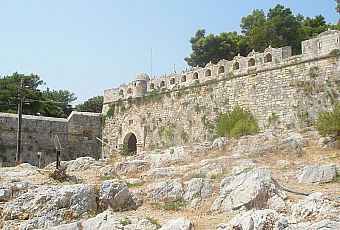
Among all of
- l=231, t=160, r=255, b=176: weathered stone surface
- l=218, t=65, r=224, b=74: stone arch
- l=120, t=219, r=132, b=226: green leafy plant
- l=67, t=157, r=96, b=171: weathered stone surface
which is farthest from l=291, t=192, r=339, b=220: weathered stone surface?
l=218, t=65, r=224, b=74: stone arch

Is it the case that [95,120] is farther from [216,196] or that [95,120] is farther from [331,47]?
[216,196]

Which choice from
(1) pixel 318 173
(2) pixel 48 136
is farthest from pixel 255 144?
(2) pixel 48 136

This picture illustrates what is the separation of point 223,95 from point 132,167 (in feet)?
30.2

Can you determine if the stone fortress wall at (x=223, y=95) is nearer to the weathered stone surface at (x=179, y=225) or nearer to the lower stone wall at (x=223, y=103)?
the lower stone wall at (x=223, y=103)

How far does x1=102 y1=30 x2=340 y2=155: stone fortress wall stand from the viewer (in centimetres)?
1995

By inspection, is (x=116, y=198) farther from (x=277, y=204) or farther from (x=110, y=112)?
(x=110, y=112)

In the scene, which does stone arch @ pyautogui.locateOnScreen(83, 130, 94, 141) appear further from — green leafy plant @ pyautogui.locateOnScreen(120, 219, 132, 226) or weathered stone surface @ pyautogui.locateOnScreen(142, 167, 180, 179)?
green leafy plant @ pyautogui.locateOnScreen(120, 219, 132, 226)

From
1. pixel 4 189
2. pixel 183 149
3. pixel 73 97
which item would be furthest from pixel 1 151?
pixel 73 97

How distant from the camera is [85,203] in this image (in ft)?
35.3

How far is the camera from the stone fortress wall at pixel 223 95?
20.0 meters

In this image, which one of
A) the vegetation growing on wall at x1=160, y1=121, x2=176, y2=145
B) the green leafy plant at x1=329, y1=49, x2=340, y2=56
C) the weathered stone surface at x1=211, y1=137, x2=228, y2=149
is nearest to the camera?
the weathered stone surface at x1=211, y1=137, x2=228, y2=149

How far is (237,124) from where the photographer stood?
20406mm

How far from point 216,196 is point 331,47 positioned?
11320mm

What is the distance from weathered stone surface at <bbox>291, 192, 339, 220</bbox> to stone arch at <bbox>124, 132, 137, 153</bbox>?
64.8ft
